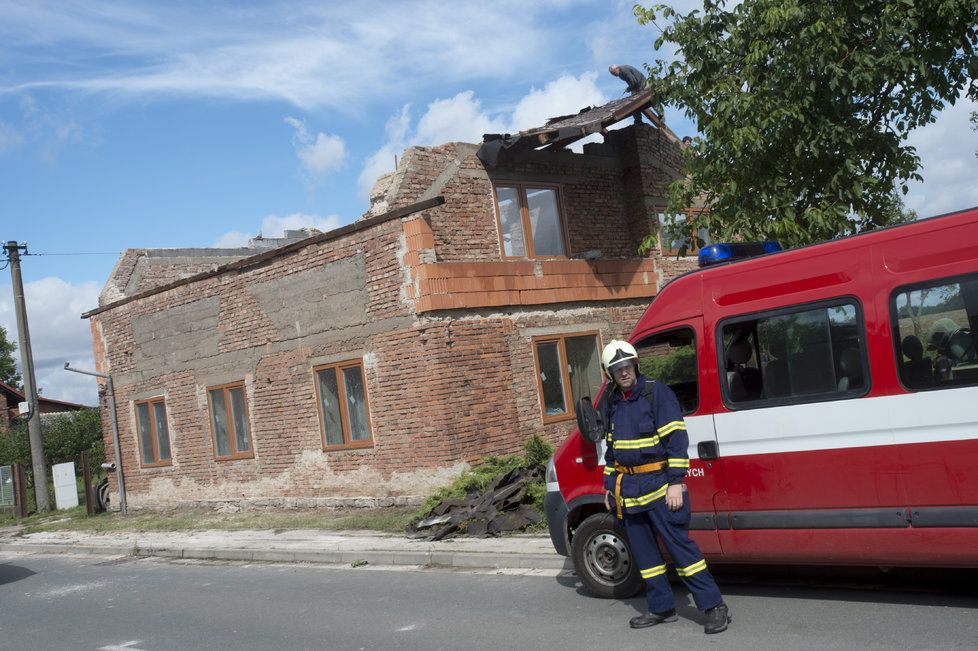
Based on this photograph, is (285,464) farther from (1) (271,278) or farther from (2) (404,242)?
(2) (404,242)

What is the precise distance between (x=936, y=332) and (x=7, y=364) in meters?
62.5

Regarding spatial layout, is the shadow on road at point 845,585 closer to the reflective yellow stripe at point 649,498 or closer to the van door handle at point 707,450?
the reflective yellow stripe at point 649,498

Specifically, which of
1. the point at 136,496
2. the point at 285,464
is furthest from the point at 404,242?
the point at 136,496

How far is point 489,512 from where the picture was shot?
10.9 m

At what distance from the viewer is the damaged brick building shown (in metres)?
13.3

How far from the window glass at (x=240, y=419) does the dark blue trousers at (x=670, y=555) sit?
1200cm

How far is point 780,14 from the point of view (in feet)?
32.7

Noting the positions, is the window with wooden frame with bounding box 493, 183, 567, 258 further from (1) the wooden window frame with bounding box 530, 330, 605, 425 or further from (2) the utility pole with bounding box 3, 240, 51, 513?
(2) the utility pole with bounding box 3, 240, 51, 513

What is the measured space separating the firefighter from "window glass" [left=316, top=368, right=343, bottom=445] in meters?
9.27

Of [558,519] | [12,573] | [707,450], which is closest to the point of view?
[707,450]

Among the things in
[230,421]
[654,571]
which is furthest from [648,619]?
[230,421]

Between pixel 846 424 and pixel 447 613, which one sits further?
pixel 447 613

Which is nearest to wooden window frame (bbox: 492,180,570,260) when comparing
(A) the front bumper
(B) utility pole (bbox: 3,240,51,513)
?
(A) the front bumper

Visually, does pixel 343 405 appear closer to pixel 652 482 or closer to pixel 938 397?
pixel 652 482
